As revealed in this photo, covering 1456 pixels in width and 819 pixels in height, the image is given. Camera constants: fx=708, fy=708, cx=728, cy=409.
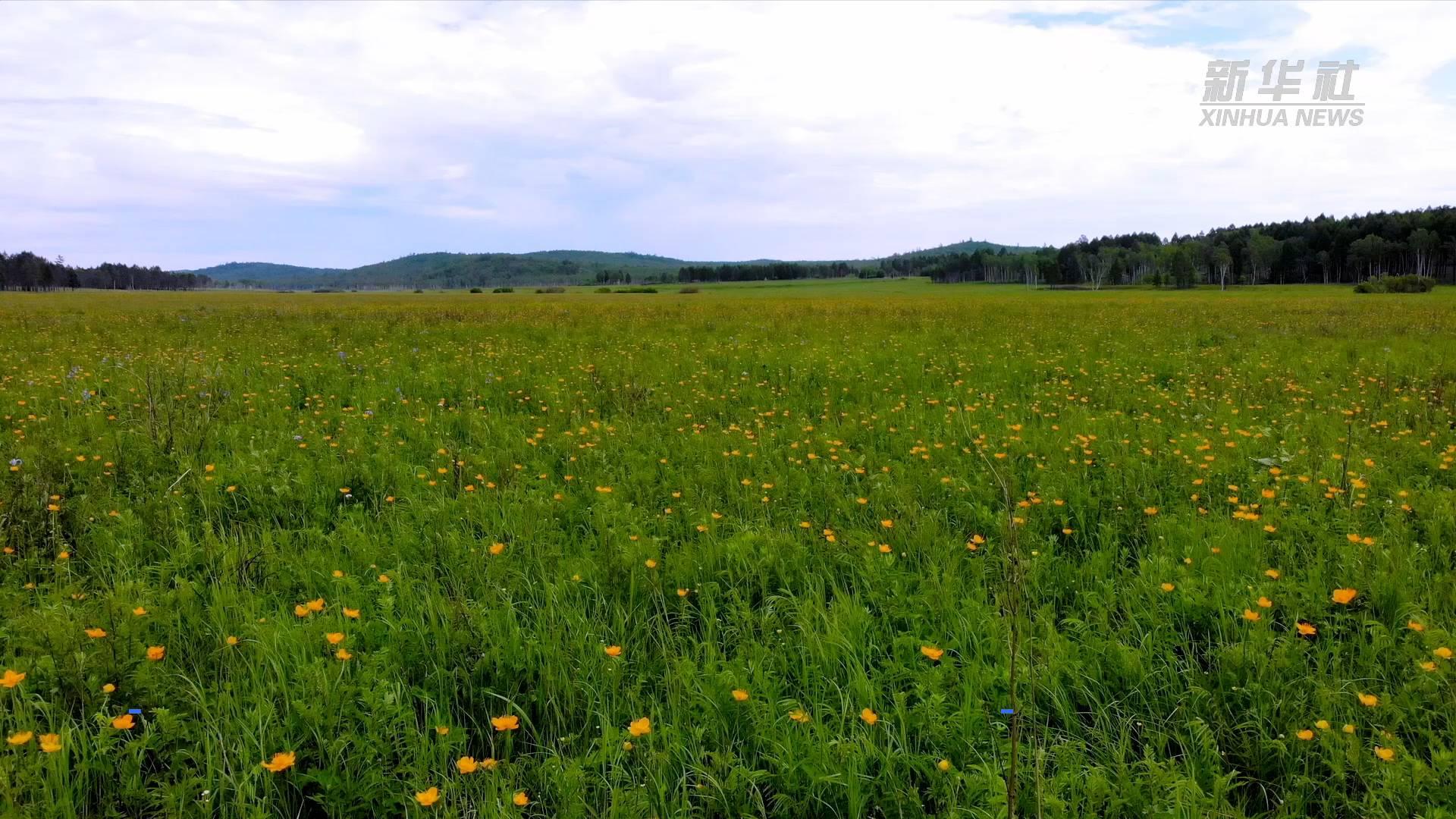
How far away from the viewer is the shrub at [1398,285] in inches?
2405

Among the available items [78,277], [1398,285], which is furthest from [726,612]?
[78,277]

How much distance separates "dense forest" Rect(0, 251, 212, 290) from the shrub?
192127 millimetres

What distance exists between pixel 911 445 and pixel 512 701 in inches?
182

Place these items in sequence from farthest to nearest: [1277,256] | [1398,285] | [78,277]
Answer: [78,277] → [1277,256] → [1398,285]

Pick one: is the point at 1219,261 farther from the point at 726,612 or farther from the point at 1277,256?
the point at 726,612

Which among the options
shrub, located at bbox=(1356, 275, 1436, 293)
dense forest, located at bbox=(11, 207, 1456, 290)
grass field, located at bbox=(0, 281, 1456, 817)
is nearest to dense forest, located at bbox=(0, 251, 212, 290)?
dense forest, located at bbox=(11, 207, 1456, 290)

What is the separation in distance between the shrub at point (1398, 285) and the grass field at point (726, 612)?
240 ft

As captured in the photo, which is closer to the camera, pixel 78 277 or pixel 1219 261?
pixel 1219 261

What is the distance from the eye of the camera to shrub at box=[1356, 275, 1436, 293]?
6109 cm

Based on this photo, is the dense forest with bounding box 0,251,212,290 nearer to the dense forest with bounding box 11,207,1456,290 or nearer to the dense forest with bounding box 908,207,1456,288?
the dense forest with bounding box 11,207,1456,290

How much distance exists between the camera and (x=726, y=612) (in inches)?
149

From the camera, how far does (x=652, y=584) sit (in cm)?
390

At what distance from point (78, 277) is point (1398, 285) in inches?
8399

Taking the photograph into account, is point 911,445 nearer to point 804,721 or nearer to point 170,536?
point 804,721
